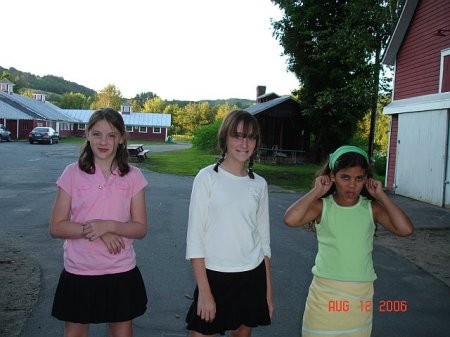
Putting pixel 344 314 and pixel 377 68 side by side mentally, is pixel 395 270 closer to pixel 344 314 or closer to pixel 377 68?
pixel 344 314

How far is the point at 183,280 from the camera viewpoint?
540 centimetres

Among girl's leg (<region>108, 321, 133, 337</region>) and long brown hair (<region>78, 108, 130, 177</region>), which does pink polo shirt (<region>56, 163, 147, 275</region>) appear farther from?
girl's leg (<region>108, 321, 133, 337</region>)

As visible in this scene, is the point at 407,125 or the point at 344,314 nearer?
the point at 344,314

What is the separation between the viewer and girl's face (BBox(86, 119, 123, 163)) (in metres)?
2.85

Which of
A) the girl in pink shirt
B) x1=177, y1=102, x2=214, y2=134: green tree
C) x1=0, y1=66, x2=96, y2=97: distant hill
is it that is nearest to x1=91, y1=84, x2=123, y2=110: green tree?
x1=177, y1=102, x2=214, y2=134: green tree

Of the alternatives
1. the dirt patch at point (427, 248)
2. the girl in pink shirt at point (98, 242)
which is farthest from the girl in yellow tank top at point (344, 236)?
the dirt patch at point (427, 248)

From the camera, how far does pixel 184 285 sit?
521cm

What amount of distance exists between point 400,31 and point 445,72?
129 inches

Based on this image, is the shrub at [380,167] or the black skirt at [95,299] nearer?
the black skirt at [95,299]

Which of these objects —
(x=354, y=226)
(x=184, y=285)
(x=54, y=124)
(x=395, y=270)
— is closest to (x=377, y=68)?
(x=395, y=270)

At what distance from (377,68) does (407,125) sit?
6532mm

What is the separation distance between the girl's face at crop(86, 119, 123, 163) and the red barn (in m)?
12.1

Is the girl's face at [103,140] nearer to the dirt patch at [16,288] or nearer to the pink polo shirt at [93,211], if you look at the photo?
the pink polo shirt at [93,211]

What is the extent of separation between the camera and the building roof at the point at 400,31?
15.6m
